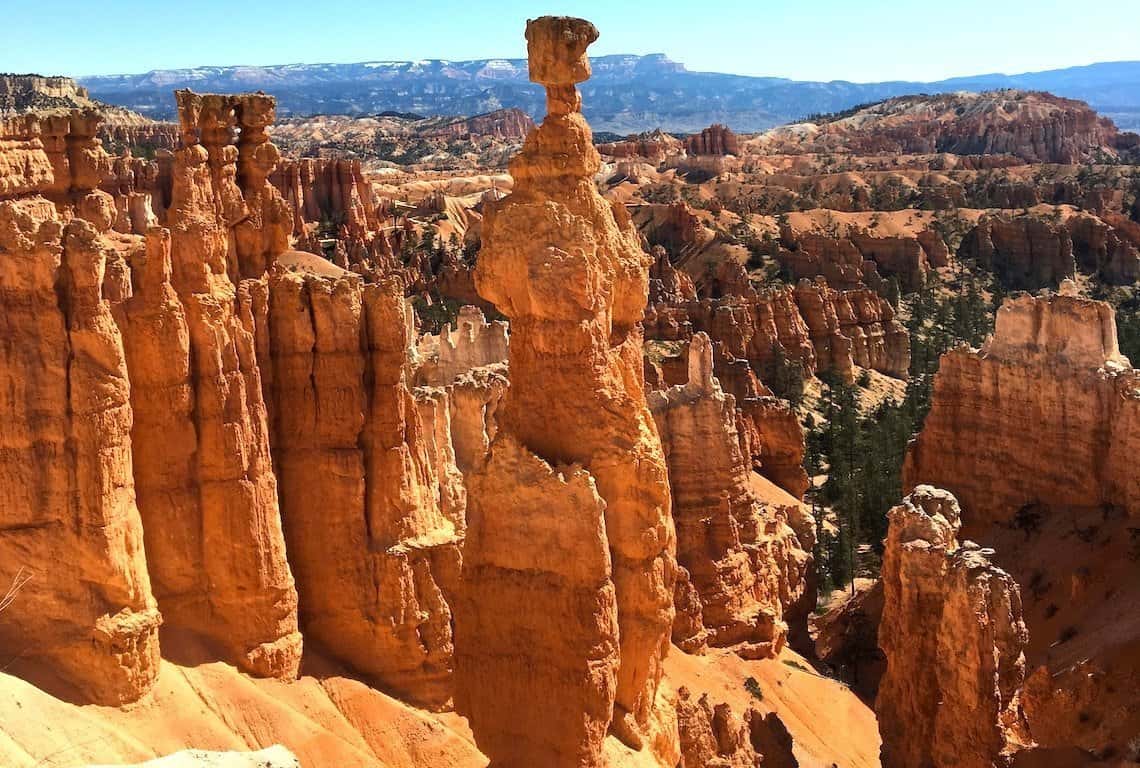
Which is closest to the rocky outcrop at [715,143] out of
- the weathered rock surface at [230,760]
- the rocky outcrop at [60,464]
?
the rocky outcrop at [60,464]

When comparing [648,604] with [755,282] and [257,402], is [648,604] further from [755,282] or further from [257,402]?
[755,282]

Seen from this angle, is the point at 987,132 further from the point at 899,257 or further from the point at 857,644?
the point at 857,644

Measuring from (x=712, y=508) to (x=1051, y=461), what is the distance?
717 cm

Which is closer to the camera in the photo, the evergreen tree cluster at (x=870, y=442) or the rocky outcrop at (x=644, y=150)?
the evergreen tree cluster at (x=870, y=442)

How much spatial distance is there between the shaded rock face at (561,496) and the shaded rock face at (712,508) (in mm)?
8118

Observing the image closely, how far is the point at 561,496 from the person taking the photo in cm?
1182

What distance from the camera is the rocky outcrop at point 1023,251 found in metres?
80.2

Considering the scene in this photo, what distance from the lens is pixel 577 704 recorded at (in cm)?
1188

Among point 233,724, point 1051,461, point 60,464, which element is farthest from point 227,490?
point 1051,461

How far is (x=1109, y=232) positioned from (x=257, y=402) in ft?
261

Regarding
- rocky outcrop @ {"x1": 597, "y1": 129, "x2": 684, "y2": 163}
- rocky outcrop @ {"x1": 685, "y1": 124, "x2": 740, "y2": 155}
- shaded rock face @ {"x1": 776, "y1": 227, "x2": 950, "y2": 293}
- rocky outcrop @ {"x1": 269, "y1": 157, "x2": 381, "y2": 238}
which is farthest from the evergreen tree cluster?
rocky outcrop @ {"x1": 685, "y1": 124, "x2": 740, "y2": 155}

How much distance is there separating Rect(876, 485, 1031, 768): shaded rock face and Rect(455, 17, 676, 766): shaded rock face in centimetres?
365

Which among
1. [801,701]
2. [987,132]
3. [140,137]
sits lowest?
[801,701]

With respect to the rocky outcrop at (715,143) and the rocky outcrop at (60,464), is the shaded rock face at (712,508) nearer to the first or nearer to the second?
the rocky outcrop at (60,464)
